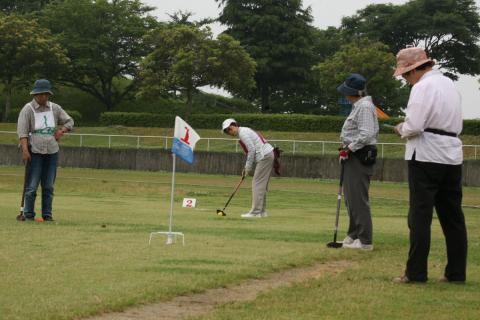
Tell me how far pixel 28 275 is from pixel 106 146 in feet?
134

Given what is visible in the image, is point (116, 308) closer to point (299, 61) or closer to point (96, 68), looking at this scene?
point (96, 68)

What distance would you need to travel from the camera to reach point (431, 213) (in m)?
8.63

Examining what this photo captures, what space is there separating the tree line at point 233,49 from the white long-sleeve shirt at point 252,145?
147ft

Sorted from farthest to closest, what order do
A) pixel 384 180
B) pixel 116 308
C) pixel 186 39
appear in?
pixel 186 39 → pixel 384 180 → pixel 116 308

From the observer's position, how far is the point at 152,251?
10.3 metres

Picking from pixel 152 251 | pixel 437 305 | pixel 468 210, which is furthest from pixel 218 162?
pixel 437 305

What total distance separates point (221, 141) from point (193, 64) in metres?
15.1

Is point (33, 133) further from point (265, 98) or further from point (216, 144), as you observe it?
point (265, 98)

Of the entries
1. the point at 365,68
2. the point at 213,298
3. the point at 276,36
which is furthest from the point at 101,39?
the point at 213,298

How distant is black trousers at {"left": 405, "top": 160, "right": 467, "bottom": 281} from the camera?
8.65m

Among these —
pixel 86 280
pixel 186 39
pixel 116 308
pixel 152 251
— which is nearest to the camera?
pixel 116 308

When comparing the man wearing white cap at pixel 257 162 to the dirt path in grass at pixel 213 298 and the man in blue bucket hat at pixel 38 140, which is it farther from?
the dirt path in grass at pixel 213 298

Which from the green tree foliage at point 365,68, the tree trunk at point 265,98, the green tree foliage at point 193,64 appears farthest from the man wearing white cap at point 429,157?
the tree trunk at point 265,98

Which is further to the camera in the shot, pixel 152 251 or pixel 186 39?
pixel 186 39
